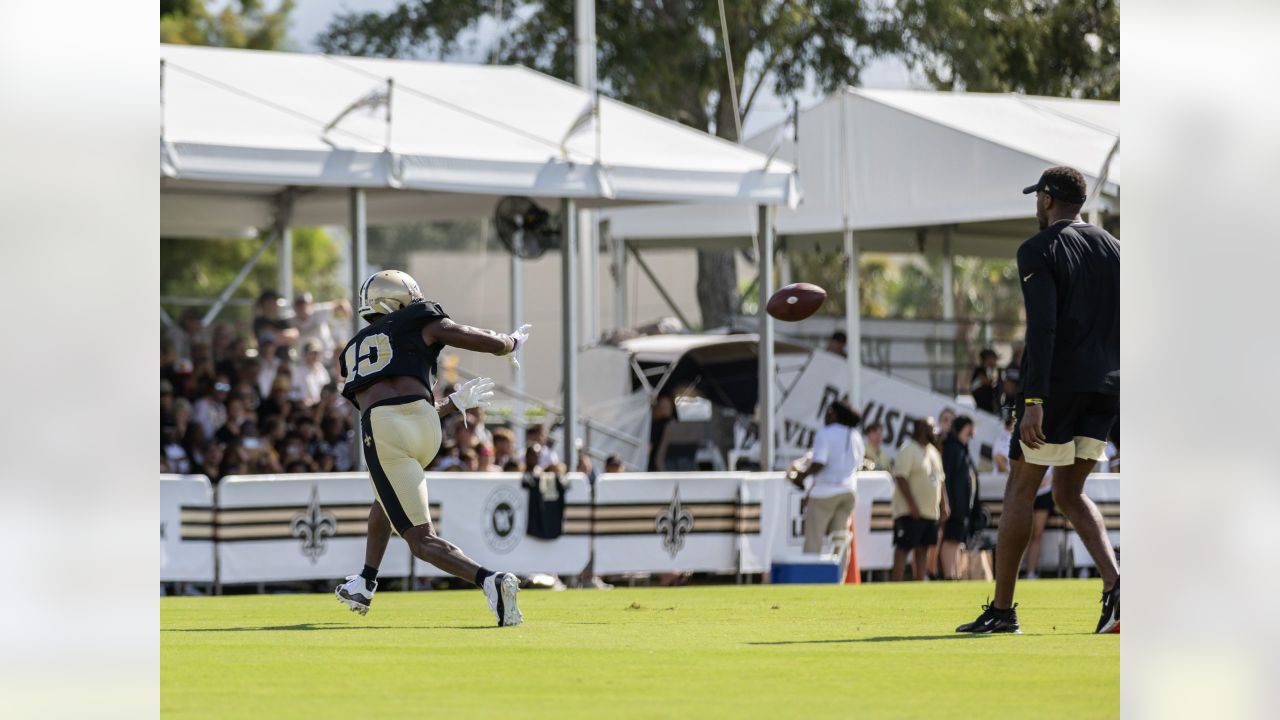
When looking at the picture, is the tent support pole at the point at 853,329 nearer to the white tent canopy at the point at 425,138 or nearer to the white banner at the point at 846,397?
the white banner at the point at 846,397

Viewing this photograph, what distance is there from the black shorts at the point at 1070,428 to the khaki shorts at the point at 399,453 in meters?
3.47

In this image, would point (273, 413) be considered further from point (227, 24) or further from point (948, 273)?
point (227, 24)

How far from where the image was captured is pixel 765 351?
871 inches

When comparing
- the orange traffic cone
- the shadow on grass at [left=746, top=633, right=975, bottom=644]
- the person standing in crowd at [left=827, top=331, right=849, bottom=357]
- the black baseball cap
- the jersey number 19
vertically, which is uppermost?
the black baseball cap

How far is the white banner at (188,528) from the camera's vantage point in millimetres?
18016

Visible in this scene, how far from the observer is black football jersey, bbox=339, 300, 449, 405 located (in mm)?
11008

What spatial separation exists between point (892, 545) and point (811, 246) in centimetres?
1400

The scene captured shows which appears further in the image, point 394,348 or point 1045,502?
point 1045,502

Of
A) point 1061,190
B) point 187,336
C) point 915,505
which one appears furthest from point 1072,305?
point 187,336

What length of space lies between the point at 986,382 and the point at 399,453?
51.5 ft

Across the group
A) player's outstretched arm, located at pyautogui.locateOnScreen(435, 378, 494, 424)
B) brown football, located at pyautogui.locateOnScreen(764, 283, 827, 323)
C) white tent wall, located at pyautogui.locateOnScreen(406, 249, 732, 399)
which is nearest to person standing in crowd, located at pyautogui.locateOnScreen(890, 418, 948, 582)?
brown football, located at pyautogui.locateOnScreen(764, 283, 827, 323)

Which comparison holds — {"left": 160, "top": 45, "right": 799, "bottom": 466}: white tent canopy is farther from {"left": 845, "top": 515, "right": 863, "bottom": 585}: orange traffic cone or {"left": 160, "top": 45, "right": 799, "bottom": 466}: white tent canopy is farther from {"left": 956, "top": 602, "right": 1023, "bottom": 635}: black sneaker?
{"left": 956, "top": 602, "right": 1023, "bottom": 635}: black sneaker
